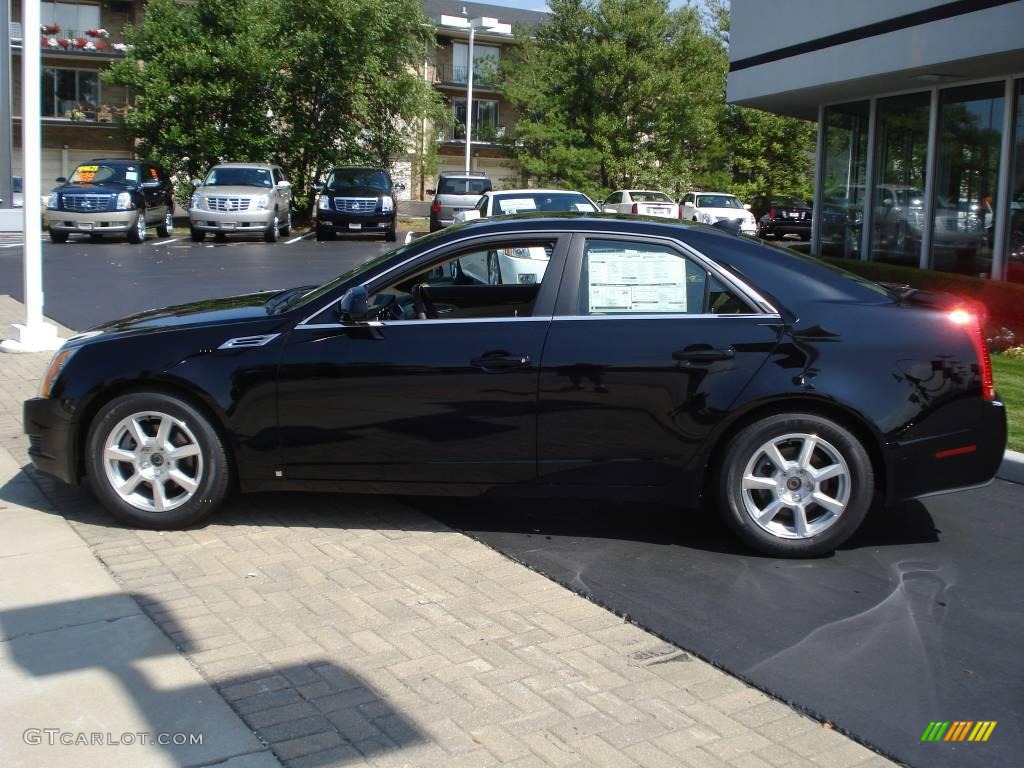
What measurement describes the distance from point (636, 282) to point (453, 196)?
2490cm

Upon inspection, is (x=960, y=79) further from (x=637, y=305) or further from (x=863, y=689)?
(x=863, y=689)

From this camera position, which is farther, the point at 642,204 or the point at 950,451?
the point at 642,204

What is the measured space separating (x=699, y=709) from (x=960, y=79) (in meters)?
13.4

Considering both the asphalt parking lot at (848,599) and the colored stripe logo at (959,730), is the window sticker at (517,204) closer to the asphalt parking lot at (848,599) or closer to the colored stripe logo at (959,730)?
the asphalt parking lot at (848,599)

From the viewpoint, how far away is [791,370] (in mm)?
5355

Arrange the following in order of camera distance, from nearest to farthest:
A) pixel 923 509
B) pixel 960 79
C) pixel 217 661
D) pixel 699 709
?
pixel 699 709 < pixel 217 661 < pixel 923 509 < pixel 960 79

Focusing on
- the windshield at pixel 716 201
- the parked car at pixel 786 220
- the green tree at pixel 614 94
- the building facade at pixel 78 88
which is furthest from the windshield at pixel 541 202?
the building facade at pixel 78 88

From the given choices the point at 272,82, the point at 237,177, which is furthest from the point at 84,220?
the point at 272,82

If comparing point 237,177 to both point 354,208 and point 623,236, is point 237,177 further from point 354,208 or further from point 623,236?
point 623,236

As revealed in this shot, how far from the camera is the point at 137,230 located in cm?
2648

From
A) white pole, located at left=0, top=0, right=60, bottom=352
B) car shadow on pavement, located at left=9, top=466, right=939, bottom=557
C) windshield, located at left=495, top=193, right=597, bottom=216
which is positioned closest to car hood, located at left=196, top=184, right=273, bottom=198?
windshield, located at left=495, top=193, right=597, bottom=216

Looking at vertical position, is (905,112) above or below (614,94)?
below

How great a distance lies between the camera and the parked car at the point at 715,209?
113 ft

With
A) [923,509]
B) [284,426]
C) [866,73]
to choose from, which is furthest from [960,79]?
[284,426]
